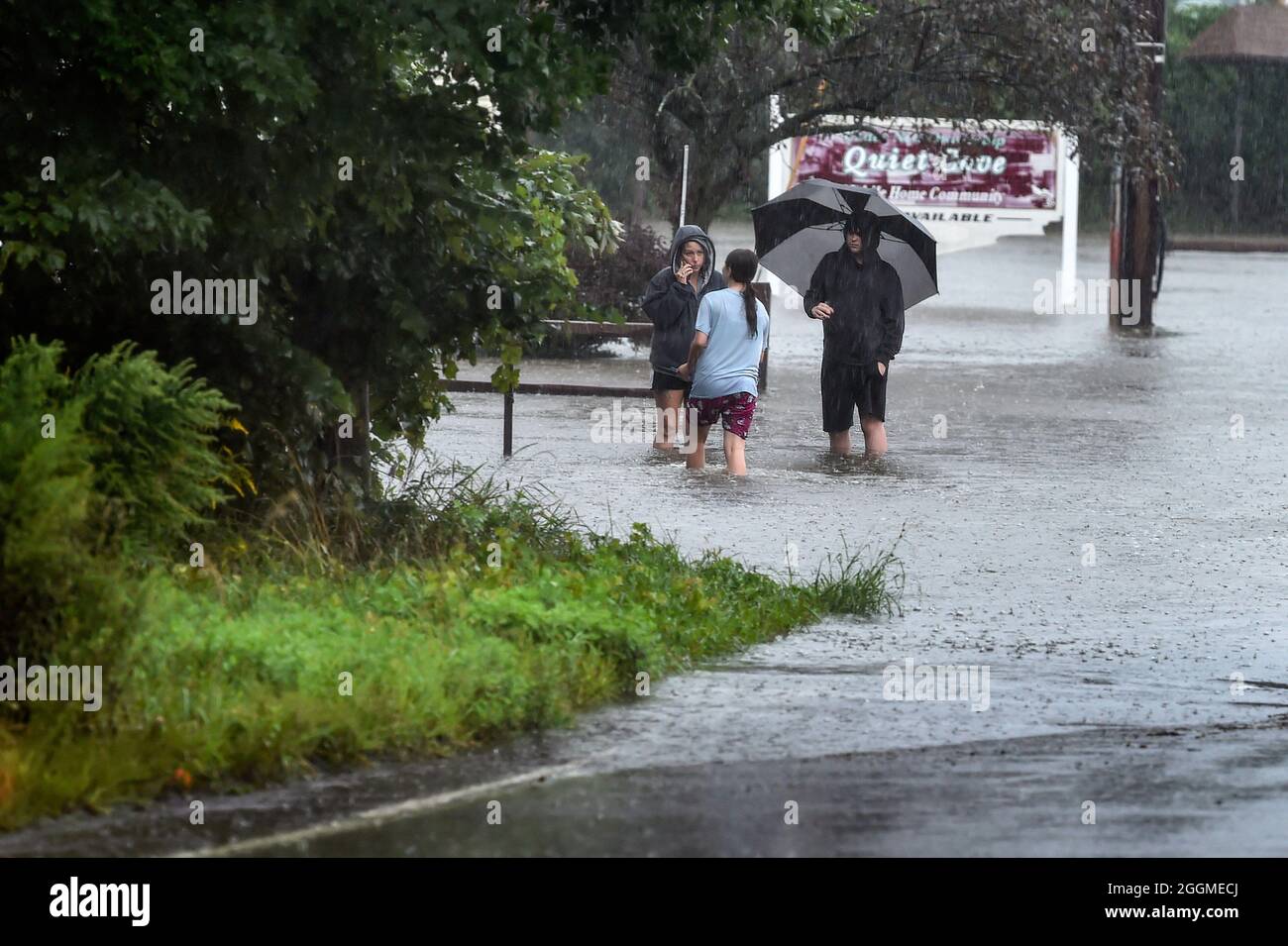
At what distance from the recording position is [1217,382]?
22.3 meters

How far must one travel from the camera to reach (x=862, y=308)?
15688mm

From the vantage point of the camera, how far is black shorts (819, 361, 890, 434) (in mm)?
15656

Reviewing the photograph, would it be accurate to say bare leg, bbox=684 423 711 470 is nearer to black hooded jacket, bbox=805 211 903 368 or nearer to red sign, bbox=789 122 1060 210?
black hooded jacket, bbox=805 211 903 368

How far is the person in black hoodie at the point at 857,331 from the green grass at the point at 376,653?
5.60 metres

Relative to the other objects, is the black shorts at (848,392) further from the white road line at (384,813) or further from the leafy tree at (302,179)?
the white road line at (384,813)

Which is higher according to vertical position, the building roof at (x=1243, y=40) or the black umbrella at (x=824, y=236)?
the building roof at (x=1243, y=40)

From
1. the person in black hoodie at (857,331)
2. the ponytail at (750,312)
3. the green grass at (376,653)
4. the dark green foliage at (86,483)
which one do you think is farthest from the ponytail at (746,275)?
the dark green foliage at (86,483)

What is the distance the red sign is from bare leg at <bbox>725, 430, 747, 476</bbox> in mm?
16428

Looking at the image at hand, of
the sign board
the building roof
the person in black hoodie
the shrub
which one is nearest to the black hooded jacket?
the person in black hoodie

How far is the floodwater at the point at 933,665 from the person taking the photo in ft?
20.3

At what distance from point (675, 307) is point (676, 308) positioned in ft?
0.06

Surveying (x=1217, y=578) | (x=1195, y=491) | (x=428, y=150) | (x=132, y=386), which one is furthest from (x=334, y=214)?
(x=1195, y=491)

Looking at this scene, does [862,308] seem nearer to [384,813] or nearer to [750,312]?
[750,312]

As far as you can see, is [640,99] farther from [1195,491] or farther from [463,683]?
[463,683]
